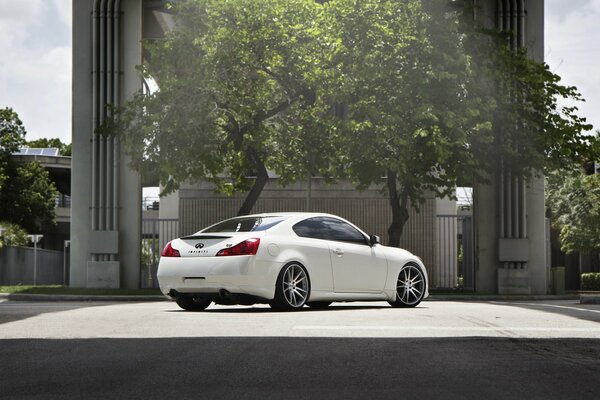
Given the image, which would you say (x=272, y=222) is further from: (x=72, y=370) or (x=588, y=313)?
(x=72, y=370)

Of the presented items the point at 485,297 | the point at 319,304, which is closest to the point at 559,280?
the point at 485,297

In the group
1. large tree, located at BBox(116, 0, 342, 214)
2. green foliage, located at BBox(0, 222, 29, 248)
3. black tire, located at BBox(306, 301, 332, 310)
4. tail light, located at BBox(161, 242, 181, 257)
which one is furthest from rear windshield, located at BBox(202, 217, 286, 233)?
green foliage, located at BBox(0, 222, 29, 248)

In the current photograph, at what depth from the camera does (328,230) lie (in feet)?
50.6

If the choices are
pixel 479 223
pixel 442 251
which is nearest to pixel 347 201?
pixel 442 251

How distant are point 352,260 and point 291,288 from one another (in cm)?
136

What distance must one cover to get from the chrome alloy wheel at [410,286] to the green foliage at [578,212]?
37198 mm

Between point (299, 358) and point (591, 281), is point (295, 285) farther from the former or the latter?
point (591, 281)

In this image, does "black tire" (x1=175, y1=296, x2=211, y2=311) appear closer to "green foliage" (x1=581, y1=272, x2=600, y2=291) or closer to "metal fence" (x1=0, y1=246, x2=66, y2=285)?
"metal fence" (x1=0, y1=246, x2=66, y2=285)

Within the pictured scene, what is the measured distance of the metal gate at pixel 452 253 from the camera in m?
32.9

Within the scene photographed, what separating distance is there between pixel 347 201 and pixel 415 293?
20.7 metres

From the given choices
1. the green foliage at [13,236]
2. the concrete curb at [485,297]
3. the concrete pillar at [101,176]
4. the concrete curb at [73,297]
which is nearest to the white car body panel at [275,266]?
the concrete curb at [485,297]

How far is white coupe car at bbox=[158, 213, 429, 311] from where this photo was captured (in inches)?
555

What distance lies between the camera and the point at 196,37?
2827 cm

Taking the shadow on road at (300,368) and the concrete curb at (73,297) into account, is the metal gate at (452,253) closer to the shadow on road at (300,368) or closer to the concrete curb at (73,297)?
the concrete curb at (73,297)
